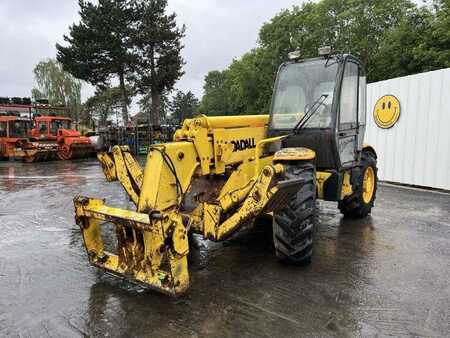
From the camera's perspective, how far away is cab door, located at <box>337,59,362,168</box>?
5.50m

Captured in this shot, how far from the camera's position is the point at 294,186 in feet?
13.7

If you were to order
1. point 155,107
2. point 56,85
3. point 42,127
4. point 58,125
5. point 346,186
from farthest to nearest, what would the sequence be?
point 56,85
point 155,107
point 58,125
point 42,127
point 346,186

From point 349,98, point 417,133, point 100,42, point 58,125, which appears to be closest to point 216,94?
point 100,42

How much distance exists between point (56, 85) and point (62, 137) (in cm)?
3544

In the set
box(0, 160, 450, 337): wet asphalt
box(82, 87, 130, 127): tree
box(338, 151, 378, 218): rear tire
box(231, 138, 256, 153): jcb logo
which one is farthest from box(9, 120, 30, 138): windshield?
box(231, 138, 256, 153): jcb logo

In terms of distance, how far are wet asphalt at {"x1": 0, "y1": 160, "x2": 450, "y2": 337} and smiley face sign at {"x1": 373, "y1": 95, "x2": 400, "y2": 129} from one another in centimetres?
465

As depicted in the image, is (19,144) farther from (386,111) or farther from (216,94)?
(216,94)

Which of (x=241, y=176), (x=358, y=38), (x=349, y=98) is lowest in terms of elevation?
(x=241, y=176)

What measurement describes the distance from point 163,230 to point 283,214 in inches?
60.6

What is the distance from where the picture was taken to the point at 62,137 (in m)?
21.2

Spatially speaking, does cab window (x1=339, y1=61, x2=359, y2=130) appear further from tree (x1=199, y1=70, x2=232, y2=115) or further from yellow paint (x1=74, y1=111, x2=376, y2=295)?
tree (x1=199, y1=70, x2=232, y2=115)

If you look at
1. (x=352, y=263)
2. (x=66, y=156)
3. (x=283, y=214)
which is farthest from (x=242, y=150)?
(x=66, y=156)

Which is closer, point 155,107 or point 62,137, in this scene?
point 62,137

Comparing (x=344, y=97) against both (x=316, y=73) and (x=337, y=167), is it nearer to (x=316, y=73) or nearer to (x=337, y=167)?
(x=316, y=73)
